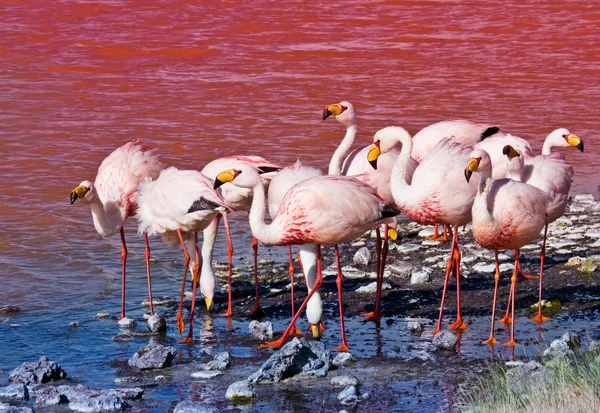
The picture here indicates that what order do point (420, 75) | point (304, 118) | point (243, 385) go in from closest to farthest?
point (243, 385), point (304, 118), point (420, 75)

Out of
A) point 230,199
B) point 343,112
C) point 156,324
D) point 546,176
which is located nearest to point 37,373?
point 156,324

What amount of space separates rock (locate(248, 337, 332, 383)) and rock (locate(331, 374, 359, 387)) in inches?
7.1

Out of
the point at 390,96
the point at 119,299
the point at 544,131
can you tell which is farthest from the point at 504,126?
the point at 119,299

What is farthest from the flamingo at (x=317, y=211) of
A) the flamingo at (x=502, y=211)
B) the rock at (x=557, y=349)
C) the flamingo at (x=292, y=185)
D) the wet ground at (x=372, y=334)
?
the rock at (x=557, y=349)

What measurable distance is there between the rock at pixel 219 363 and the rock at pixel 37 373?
2.78ft

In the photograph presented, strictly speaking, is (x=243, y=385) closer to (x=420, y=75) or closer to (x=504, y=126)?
(x=504, y=126)

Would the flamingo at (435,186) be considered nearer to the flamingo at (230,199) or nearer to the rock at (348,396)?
the flamingo at (230,199)

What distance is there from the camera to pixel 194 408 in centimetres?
566

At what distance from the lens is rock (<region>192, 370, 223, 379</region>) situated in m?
6.46

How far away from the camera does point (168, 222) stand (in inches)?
314

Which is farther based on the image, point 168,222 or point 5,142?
point 5,142

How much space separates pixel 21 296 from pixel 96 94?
8579mm

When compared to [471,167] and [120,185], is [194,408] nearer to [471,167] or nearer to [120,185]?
[471,167]

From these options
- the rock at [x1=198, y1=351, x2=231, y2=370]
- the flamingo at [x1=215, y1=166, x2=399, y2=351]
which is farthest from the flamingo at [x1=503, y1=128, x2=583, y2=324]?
the rock at [x1=198, y1=351, x2=231, y2=370]
